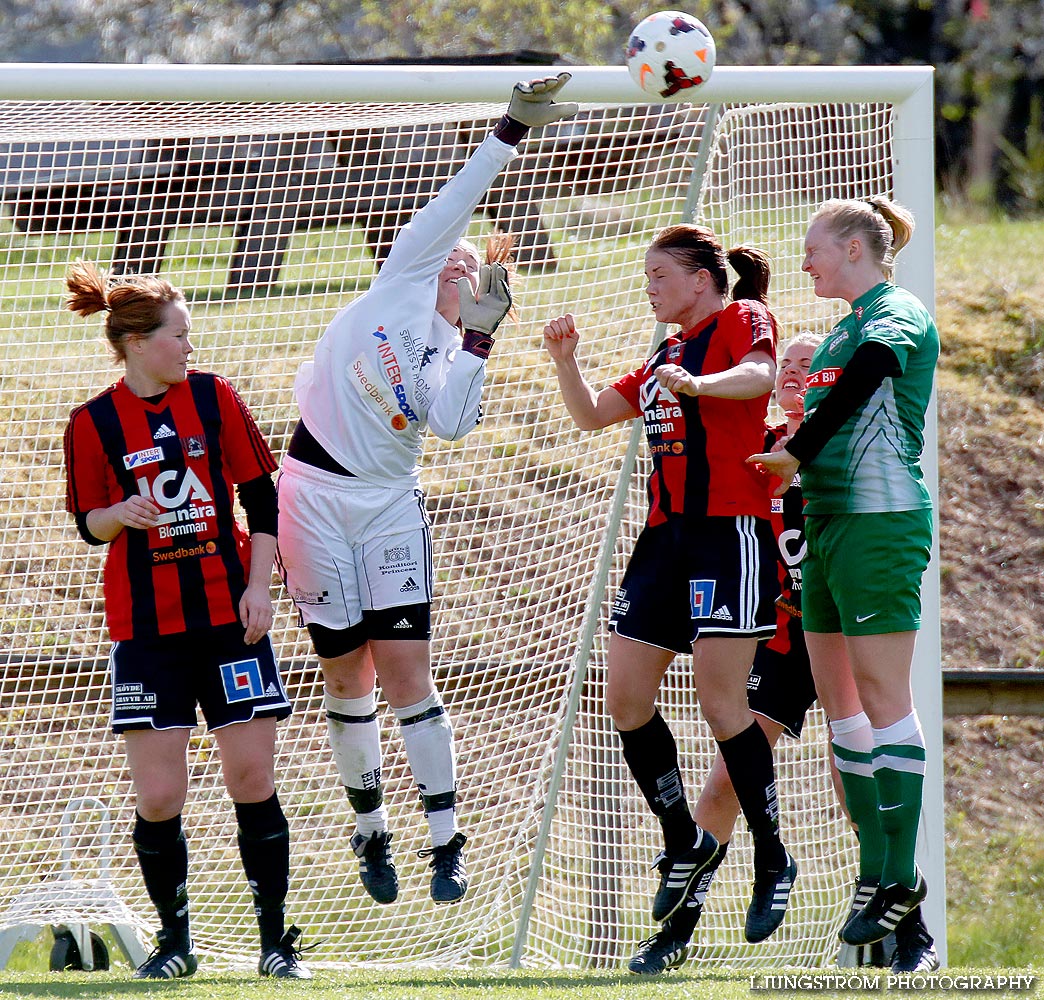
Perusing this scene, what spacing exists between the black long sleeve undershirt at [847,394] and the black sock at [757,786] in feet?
2.75

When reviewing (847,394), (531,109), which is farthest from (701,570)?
(531,109)

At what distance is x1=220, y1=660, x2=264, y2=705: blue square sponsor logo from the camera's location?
Answer: 379 centimetres

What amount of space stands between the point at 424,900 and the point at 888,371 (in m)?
2.91

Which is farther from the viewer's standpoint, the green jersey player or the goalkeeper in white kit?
the goalkeeper in white kit

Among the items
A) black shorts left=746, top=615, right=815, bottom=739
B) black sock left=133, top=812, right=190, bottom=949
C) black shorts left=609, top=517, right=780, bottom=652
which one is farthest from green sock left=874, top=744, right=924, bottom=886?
black sock left=133, top=812, right=190, bottom=949

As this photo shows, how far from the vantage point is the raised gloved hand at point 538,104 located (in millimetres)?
3838

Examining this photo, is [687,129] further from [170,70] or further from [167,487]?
[167,487]

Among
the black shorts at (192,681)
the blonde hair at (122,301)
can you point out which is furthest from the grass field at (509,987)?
the blonde hair at (122,301)

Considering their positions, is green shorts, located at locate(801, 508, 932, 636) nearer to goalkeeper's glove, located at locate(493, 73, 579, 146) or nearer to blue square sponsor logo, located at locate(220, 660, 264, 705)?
goalkeeper's glove, located at locate(493, 73, 579, 146)

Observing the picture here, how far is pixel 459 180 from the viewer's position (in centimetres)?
386

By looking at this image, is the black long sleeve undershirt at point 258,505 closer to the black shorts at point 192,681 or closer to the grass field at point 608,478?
the black shorts at point 192,681

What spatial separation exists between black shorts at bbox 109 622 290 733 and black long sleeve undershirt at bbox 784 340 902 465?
1483 millimetres

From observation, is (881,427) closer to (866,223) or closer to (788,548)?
(866,223)

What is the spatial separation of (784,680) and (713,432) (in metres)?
0.90
